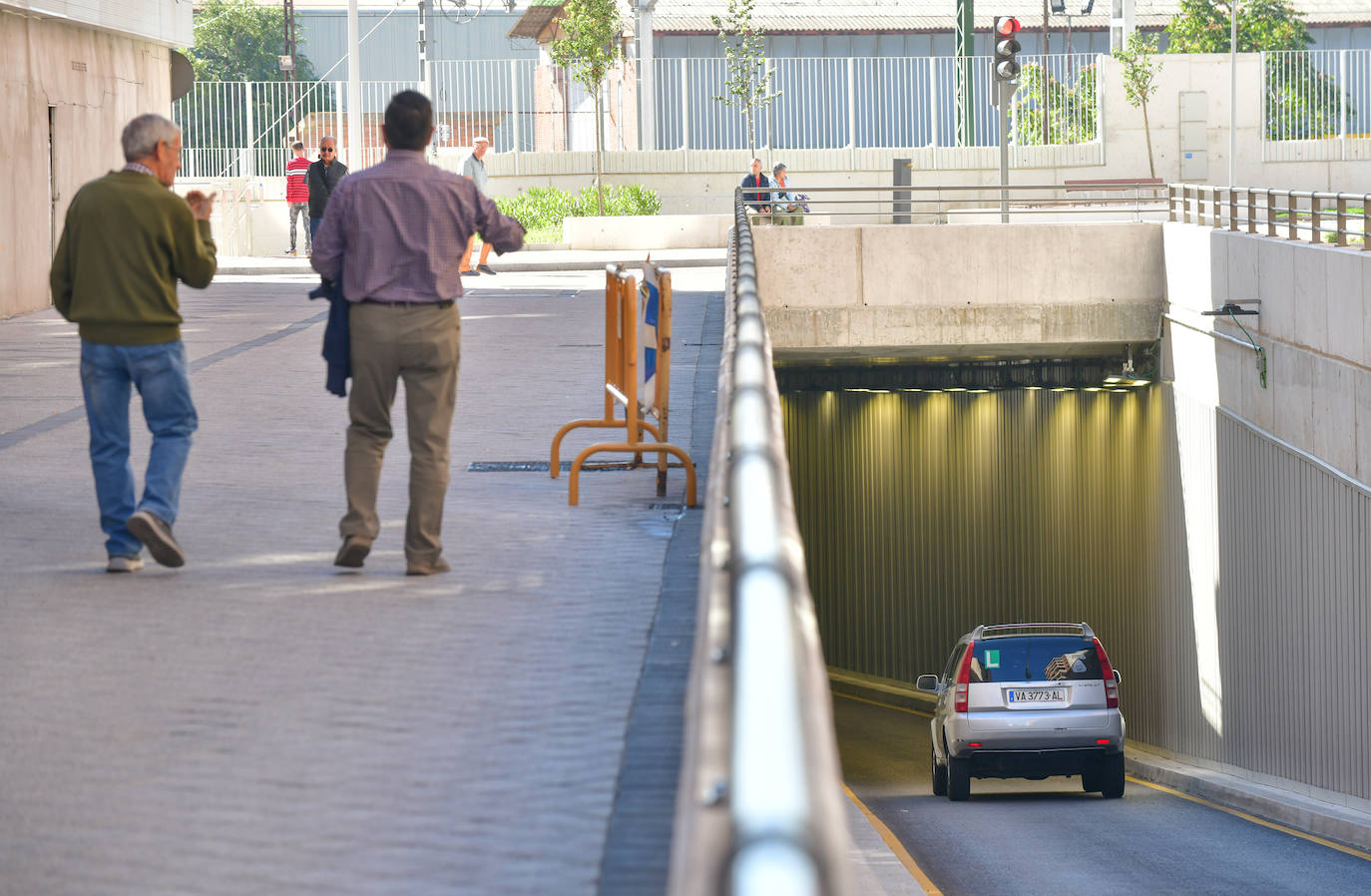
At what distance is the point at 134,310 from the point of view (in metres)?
7.24

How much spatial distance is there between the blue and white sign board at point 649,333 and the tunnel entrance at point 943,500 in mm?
21463

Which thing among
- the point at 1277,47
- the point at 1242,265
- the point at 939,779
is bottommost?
the point at 939,779

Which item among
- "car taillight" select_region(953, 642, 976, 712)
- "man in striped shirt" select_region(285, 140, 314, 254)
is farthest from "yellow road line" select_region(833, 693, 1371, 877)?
"man in striped shirt" select_region(285, 140, 314, 254)

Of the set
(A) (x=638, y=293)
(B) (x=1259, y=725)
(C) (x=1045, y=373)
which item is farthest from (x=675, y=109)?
(A) (x=638, y=293)

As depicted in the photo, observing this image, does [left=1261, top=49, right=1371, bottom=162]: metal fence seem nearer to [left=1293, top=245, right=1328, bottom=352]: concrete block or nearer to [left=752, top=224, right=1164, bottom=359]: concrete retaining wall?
[left=752, top=224, right=1164, bottom=359]: concrete retaining wall

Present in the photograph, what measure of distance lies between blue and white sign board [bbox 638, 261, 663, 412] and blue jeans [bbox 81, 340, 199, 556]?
280cm

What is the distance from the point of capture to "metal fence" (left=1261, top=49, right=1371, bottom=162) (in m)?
46.0

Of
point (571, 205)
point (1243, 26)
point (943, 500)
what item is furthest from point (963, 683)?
point (1243, 26)

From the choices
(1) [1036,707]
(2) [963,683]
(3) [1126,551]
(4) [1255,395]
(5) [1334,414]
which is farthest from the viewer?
(3) [1126,551]

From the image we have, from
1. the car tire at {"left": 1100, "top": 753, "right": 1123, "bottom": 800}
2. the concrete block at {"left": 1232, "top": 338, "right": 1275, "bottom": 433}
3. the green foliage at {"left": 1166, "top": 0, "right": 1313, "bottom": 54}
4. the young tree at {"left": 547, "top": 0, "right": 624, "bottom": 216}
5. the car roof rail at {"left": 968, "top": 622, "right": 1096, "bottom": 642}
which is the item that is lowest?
the car tire at {"left": 1100, "top": 753, "right": 1123, "bottom": 800}

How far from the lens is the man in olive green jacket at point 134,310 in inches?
285

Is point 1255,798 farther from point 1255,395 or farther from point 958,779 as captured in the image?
point 1255,395

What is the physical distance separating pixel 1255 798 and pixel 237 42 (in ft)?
252

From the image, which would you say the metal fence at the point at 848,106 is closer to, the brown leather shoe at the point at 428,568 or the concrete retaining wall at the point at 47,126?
the concrete retaining wall at the point at 47,126
